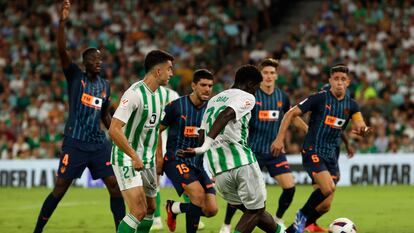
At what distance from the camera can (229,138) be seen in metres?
9.58

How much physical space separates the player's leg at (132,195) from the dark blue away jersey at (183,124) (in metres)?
1.94

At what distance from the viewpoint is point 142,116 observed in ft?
32.2

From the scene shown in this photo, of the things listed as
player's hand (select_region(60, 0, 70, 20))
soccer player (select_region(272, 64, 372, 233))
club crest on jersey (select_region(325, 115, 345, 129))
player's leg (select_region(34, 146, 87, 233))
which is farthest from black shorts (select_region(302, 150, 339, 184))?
player's hand (select_region(60, 0, 70, 20))

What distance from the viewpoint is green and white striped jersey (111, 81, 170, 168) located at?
31.5 feet

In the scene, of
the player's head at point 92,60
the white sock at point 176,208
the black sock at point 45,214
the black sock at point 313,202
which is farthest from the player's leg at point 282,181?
the black sock at point 45,214

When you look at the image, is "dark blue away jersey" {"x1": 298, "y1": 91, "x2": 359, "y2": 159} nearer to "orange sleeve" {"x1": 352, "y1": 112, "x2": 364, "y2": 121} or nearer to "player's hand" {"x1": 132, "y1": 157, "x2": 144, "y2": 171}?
"orange sleeve" {"x1": 352, "y1": 112, "x2": 364, "y2": 121}

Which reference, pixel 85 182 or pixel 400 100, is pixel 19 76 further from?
pixel 400 100

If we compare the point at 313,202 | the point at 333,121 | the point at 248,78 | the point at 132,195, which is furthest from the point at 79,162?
the point at 333,121

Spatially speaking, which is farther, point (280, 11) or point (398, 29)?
point (280, 11)

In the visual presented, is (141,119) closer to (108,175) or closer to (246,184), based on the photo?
(246,184)

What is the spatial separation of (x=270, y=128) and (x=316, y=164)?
4.92 ft

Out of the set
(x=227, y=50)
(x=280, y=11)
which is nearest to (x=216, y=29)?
(x=227, y=50)

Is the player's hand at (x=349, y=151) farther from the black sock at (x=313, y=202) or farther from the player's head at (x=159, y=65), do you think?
the player's head at (x=159, y=65)

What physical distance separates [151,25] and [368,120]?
965cm
